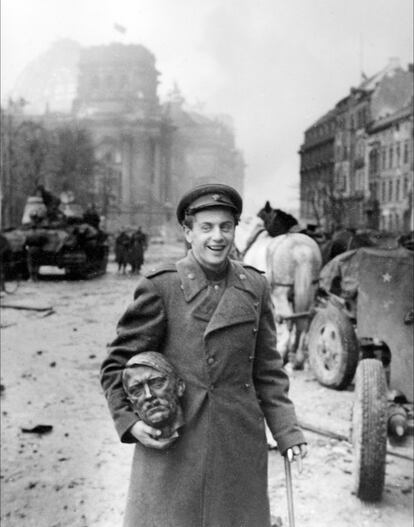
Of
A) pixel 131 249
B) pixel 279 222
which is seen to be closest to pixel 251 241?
pixel 279 222

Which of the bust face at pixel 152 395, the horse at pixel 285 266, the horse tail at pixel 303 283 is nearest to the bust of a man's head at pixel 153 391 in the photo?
the bust face at pixel 152 395

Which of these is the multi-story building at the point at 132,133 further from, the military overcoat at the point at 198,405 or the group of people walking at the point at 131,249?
the military overcoat at the point at 198,405

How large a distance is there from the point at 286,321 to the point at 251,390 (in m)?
5.46

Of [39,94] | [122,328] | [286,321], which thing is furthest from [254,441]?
[39,94]

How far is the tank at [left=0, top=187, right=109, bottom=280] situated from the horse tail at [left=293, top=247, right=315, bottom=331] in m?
15.2

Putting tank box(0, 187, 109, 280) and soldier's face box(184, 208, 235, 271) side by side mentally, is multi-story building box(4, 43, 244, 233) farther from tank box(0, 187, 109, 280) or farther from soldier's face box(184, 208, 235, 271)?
soldier's face box(184, 208, 235, 271)

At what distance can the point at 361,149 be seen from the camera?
5459 cm

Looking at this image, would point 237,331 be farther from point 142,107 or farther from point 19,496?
point 142,107

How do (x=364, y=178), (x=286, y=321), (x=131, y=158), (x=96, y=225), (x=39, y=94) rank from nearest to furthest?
(x=286, y=321) < (x=96, y=225) < (x=364, y=178) < (x=131, y=158) < (x=39, y=94)

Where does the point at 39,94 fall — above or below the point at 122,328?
above

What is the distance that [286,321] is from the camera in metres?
8.28

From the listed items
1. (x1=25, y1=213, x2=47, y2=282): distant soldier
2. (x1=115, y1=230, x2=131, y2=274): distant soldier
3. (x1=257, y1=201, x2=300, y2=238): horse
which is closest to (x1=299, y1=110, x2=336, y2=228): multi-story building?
(x1=115, y1=230, x2=131, y2=274): distant soldier

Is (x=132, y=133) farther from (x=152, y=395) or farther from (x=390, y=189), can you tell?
(x=152, y=395)

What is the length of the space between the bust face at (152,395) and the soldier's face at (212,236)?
48 centimetres
